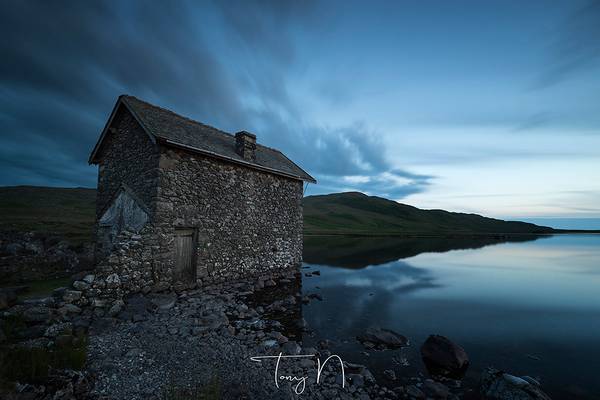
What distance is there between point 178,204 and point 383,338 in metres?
10.3

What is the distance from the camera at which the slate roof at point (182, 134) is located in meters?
13.1

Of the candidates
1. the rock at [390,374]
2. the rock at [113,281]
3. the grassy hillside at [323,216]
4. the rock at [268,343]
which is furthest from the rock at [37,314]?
the grassy hillside at [323,216]

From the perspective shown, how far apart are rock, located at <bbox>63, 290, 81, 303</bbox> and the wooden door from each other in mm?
4245

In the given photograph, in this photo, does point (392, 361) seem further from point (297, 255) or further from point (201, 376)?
point (297, 255)

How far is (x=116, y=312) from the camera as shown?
9.43m

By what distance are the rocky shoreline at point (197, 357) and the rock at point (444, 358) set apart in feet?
0.09

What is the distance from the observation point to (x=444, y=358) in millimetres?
7965

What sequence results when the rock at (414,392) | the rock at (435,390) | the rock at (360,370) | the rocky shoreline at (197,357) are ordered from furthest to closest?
1. the rock at (360,370)
2. the rock at (435,390)
3. the rock at (414,392)
4. the rocky shoreline at (197,357)

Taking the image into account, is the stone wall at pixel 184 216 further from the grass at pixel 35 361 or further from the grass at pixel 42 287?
the grass at pixel 35 361

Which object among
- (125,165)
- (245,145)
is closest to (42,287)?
(125,165)

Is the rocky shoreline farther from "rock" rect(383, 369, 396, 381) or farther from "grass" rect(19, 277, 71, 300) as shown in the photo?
"grass" rect(19, 277, 71, 300)

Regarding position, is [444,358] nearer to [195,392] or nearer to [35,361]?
[195,392]

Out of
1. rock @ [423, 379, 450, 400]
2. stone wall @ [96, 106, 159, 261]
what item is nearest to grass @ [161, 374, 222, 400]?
rock @ [423, 379, 450, 400]

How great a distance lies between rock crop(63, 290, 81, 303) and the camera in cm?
921
